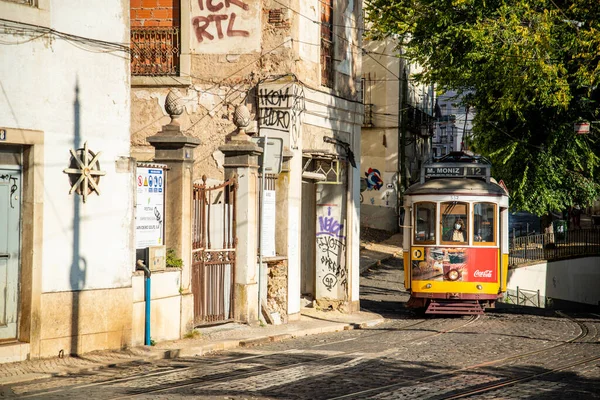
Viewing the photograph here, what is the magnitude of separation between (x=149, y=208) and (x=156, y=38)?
633cm

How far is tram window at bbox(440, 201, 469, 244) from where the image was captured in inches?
875

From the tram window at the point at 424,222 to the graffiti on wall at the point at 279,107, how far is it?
399cm

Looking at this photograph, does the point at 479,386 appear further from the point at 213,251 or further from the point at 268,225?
the point at 268,225

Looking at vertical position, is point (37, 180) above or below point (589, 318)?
above

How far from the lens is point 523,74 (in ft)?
77.4

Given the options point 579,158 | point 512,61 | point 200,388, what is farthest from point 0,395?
point 579,158

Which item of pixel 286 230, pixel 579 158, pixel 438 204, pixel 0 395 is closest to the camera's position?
pixel 0 395

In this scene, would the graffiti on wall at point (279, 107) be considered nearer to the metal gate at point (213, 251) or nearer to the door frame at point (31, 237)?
the metal gate at point (213, 251)

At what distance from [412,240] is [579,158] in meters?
11.0

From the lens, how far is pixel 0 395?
1055 cm

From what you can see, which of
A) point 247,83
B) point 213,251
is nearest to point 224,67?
point 247,83

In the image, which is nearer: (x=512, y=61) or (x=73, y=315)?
(x=73, y=315)

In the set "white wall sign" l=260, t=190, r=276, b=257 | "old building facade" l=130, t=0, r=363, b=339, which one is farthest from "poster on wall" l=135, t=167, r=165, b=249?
"white wall sign" l=260, t=190, r=276, b=257

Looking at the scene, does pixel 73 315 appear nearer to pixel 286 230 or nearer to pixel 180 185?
pixel 180 185
